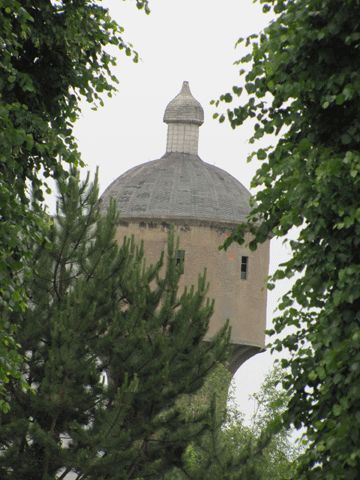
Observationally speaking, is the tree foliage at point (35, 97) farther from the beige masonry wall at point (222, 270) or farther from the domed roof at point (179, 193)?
the domed roof at point (179, 193)

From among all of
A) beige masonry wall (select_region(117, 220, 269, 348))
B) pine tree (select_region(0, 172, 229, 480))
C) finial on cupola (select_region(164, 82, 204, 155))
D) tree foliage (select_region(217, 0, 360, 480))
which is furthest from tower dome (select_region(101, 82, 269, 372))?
tree foliage (select_region(217, 0, 360, 480))

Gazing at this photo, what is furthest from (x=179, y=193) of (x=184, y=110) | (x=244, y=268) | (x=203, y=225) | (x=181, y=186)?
(x=184, y=110)

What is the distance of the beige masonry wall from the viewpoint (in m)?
46.9

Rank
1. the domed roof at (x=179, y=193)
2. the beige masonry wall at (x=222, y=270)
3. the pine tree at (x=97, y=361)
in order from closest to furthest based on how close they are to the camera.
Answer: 1. the pine tree at (x=97, y=361)
2. the beige masonry wall at (x=222, y=270)
3. the domed roof at (x=179, y=193)

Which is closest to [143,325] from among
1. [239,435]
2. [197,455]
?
[197,455]

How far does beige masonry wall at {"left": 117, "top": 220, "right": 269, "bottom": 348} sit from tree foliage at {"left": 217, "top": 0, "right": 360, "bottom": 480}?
34222mm

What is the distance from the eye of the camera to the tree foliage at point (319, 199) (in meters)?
11.1

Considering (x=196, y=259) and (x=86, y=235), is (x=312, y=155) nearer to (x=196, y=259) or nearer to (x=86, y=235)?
(x=86, y=235)

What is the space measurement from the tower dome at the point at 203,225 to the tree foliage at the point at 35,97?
30.3 m

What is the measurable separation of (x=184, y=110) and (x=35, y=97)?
40.1 metres

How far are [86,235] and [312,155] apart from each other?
51.9 feet

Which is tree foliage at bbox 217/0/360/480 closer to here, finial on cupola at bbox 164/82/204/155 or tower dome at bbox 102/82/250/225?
tower dome at bbox 102/82/250/225

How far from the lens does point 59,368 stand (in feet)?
81.0

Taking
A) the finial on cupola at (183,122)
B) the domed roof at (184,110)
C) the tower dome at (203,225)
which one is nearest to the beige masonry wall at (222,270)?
the tower dome at (203,225)
